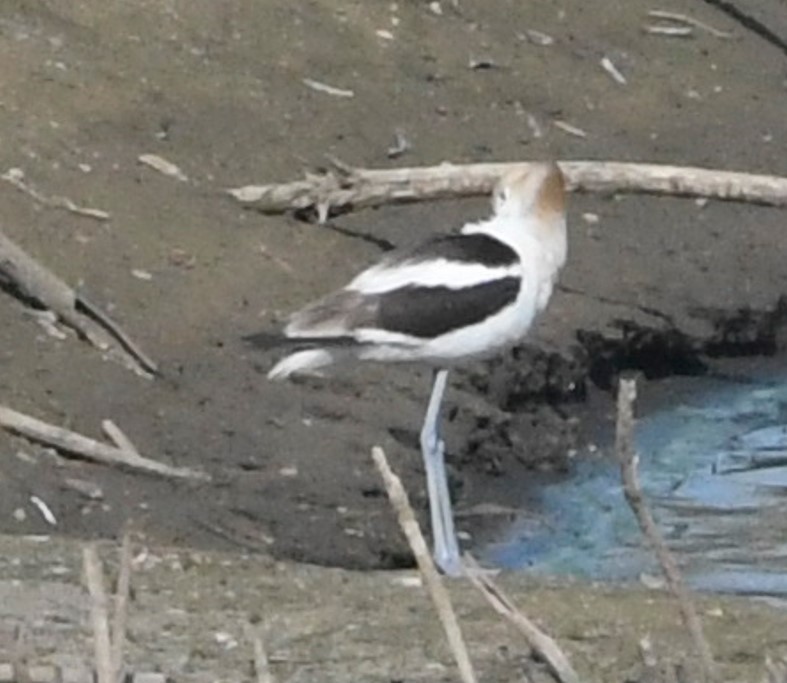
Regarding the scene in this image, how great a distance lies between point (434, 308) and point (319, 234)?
4014mm

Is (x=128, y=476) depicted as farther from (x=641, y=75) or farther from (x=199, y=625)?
(x=641, y=75)

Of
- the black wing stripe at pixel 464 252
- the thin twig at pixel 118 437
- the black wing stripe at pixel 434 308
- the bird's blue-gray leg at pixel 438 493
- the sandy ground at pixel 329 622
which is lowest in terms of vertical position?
the sandy ground at pixel 329 622

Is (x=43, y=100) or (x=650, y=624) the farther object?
(x=43, y=100)

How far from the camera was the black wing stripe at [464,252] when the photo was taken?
7770 millimetres

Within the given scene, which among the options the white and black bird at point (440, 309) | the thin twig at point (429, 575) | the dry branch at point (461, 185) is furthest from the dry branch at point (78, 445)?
the thin twig at point (429, 575)

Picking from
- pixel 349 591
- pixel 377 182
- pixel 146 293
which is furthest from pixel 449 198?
pixel 349 591

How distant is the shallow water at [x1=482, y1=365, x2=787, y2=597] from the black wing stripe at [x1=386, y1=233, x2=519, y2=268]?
48.9 inches

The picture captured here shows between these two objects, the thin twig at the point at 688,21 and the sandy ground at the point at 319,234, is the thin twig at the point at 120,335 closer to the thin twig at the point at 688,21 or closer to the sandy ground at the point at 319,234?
the sandy ground at the point at 319,234

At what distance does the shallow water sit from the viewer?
28.8 ft

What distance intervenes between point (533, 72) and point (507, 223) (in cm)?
645

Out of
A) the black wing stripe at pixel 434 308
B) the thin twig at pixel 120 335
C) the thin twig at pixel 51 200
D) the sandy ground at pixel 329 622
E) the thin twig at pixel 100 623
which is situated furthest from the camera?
the thin twig at pixel 51 200

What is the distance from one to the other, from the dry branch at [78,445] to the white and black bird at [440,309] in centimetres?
110

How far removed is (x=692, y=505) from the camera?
960 centimetres

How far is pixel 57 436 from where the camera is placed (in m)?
8.95
